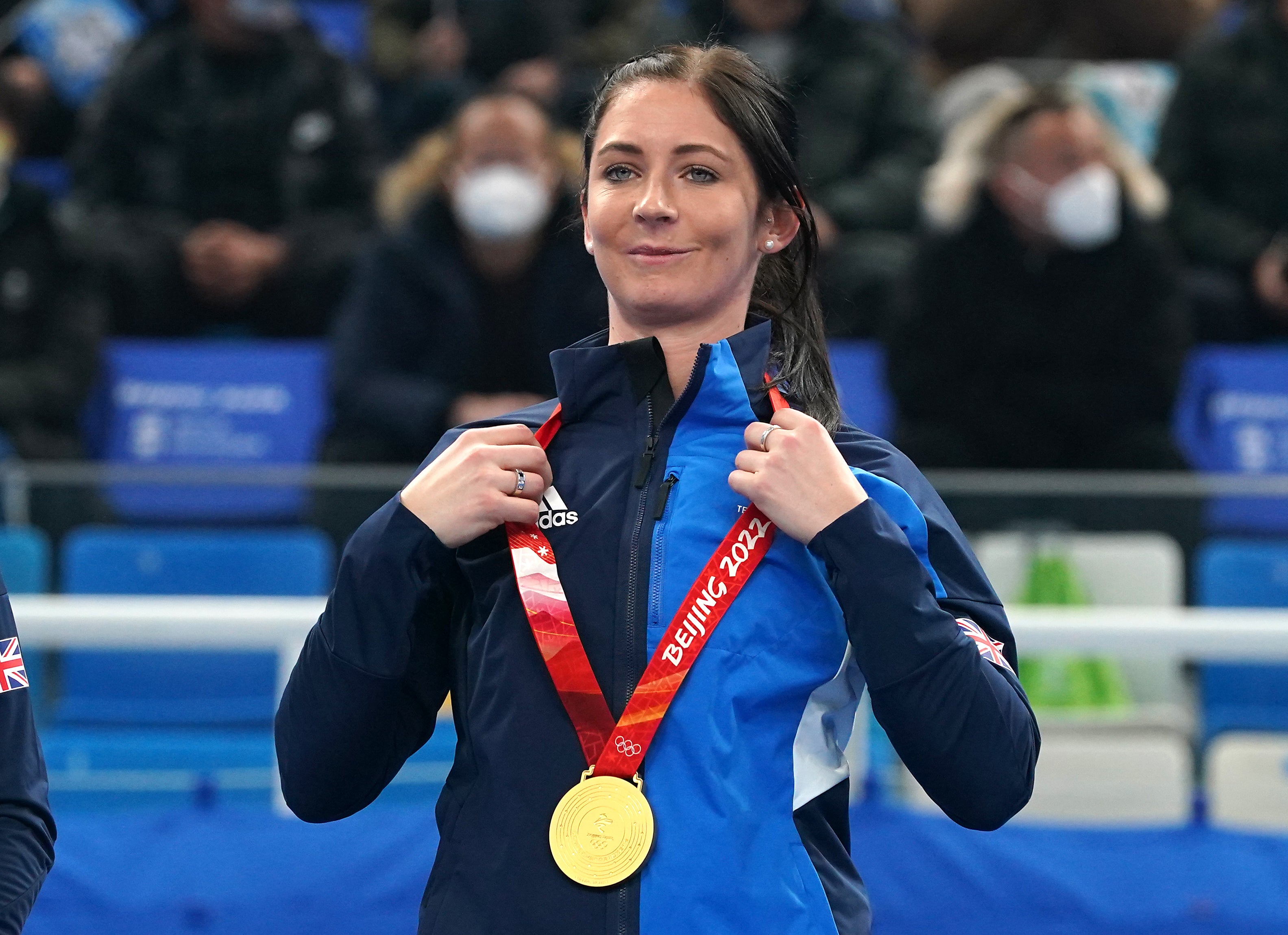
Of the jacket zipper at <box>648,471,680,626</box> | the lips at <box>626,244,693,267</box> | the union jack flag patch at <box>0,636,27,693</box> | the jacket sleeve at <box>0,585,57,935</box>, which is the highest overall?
the lips at <box>626,244,693,267</box>

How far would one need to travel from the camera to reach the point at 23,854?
1793 mm

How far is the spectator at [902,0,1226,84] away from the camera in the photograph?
7.39 metres

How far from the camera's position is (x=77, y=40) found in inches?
296

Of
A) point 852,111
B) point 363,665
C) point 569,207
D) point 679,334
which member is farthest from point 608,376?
point 852,111

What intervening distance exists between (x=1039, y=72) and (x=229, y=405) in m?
3.81

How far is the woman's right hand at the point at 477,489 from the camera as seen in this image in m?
1.78

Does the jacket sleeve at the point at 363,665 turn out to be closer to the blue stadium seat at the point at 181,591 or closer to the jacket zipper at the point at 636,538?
the jacket zipper at the point at 636,538

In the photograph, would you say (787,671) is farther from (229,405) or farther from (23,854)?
(229,405)

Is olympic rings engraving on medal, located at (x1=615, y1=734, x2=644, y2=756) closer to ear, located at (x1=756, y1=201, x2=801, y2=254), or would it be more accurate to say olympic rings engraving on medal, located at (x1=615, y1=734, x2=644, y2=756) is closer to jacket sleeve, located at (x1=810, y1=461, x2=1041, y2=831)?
jacket sleeve, located at (x1=810, y1=461, x2=1041, y2=831)

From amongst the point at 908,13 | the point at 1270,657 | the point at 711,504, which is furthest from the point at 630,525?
the point at 908,13

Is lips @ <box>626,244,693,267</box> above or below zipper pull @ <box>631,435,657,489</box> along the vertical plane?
above

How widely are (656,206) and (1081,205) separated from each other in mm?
3792

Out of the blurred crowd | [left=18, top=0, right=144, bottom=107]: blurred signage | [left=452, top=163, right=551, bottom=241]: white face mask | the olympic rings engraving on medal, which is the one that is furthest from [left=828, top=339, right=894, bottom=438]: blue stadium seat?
[left=18, top=0, right=144, bottom=107]: blurred signage

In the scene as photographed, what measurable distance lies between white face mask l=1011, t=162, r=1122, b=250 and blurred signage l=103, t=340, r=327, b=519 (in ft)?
7.91
